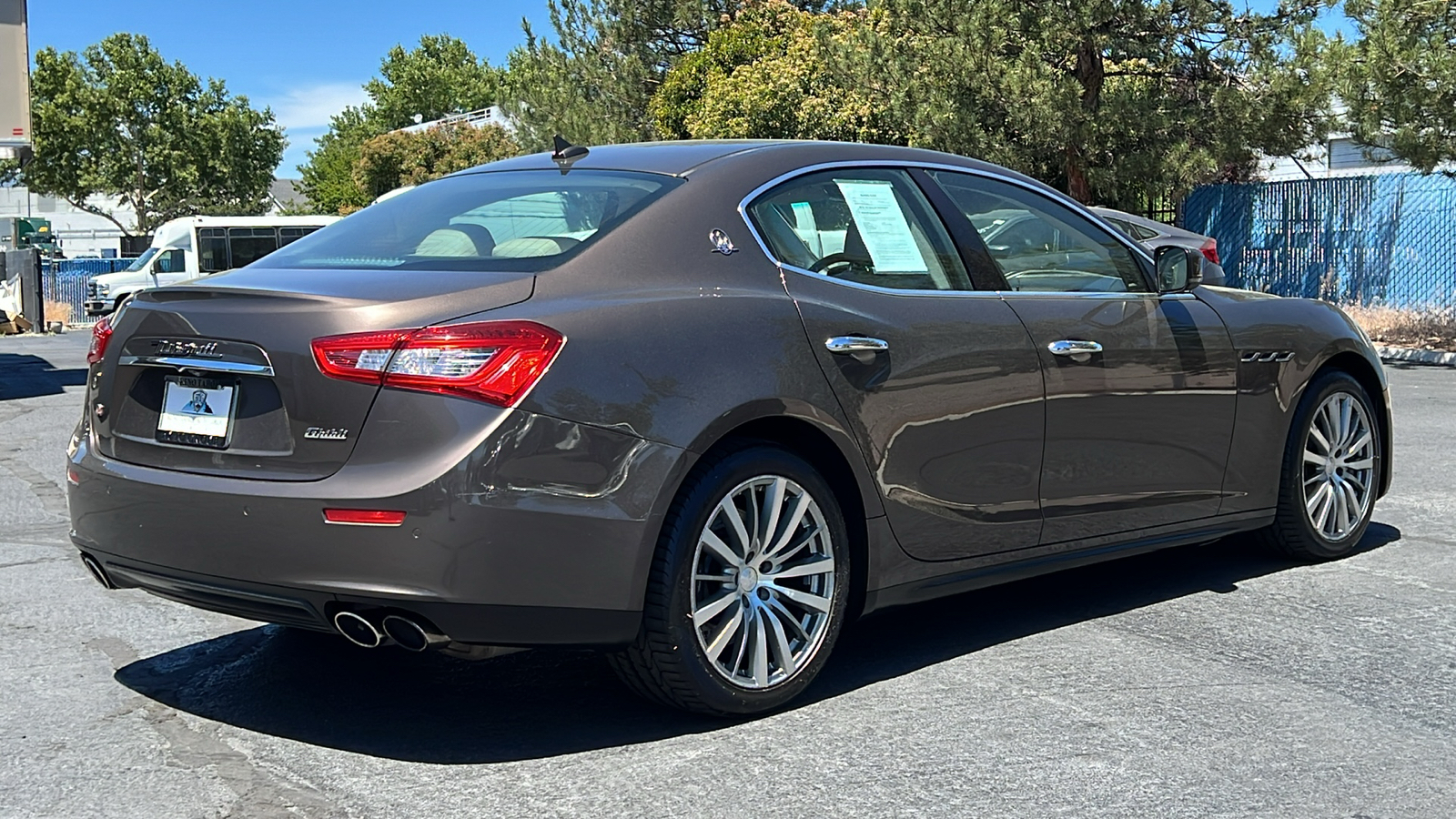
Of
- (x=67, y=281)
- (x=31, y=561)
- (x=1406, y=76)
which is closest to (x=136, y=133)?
(x=67, y=281)

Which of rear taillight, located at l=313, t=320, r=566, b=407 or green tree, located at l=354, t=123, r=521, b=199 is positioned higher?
green tree, located at l=354, t=123, r=521, b=199

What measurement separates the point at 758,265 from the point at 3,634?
280 centimetres

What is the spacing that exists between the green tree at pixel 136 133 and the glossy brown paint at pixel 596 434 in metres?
78.3

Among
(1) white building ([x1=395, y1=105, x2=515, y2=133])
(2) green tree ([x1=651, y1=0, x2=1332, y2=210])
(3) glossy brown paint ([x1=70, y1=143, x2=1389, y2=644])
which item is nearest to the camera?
(3) glossy brown paint ([x1=70, y1=143, x2=1389, y2=644])

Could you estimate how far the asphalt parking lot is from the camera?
3467 mm

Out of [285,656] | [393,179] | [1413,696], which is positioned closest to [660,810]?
[285,656]

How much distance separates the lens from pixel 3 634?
197 inches

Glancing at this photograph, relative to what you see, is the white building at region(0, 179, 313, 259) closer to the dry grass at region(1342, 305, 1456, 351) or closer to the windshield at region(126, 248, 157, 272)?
the windshield at region(126, 248, 157, 272)

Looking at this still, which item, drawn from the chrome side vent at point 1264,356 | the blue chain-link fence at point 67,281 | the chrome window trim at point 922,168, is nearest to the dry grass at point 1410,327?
the chrome side vent at point 1264,356

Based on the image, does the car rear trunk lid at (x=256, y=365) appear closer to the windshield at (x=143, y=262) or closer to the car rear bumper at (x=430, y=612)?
the car rear bumper at (x=430, y=612)

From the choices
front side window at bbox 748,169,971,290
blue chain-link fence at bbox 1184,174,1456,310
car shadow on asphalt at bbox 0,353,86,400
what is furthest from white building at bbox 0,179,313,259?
front side window at bbox 748,169,971,290

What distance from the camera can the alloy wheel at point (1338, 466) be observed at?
231 inches

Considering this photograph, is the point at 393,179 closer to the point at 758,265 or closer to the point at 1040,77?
the point at 1040,77

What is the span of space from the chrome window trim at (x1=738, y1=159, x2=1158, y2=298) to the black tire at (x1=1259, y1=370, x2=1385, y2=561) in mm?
938
